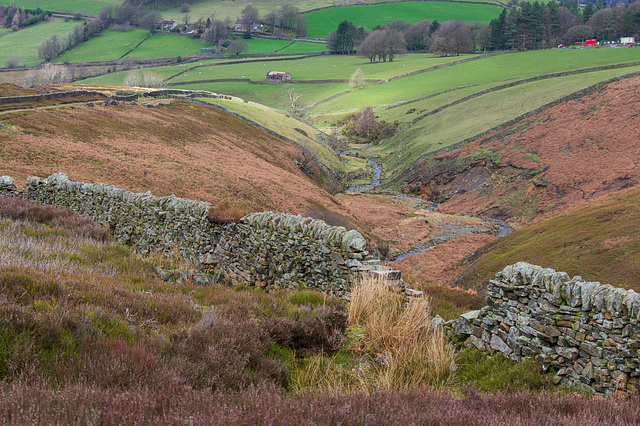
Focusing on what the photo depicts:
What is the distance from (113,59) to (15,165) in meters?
159

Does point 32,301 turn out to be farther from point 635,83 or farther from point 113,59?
point 113,59

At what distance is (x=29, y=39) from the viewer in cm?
17962

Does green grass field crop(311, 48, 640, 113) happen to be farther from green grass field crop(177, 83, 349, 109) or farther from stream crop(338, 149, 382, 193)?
stream crop(338, 149, 382, 193)

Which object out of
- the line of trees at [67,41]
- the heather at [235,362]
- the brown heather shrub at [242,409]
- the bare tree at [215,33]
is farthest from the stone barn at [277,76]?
the brown heather shrub at [242,409]

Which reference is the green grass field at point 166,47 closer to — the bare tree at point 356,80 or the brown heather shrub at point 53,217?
the bare tree at point 356,80

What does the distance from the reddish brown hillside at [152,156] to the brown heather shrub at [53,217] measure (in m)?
8.89

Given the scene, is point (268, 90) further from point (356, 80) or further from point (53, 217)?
point (53, 217)

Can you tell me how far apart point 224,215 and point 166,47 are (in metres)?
192

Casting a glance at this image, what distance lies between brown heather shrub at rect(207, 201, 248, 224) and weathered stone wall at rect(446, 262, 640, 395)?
7292 mm

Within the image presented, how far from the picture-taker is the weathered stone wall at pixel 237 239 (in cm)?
1004

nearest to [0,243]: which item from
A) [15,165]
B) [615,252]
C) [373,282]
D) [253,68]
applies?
[373,282]

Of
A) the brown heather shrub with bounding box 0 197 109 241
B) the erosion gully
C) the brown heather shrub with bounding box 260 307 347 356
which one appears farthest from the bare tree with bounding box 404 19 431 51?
the brown heather shrub with bounding box 260 307 347 356

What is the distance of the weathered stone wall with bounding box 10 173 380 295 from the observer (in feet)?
32.9

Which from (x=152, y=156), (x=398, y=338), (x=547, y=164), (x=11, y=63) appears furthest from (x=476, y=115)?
(x=11, y=63)
